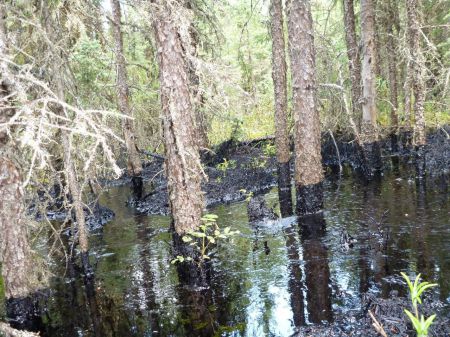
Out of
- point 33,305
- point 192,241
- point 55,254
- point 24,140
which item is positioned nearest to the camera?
point 24,140

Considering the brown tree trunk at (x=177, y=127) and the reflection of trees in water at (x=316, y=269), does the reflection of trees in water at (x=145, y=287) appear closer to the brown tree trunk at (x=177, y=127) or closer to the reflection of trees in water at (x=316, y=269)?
the brown tree trunk at (x=177, y=127)

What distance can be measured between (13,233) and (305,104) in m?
7.23

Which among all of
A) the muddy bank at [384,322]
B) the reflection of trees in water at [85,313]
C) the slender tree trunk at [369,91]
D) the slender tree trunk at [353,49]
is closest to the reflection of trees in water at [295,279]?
the muddy bank at [384,322]

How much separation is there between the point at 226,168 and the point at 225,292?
1052 cm

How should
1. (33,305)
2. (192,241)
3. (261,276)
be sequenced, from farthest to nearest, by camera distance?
(261,276)
(192,241)
(33,305)

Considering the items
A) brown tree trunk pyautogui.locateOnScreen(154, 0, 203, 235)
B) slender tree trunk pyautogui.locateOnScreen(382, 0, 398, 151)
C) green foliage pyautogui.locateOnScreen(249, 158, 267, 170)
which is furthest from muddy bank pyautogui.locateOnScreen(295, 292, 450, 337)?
slender tree trunk pyautogui.locateOnScreen(382, 0, 398, 151)

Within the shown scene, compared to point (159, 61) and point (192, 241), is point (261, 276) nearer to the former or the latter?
point (192, 241)

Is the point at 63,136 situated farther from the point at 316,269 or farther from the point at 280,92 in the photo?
the point at 280,92

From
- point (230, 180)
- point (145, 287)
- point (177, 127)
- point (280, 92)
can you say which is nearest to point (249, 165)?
point (230, 180)

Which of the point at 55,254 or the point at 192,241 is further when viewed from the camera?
the point at 55,254

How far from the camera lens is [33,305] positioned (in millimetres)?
6570

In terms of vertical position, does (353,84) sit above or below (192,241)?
above

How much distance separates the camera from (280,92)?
46.1 feet

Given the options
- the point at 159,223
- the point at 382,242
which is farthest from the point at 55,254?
the point at 382,242
